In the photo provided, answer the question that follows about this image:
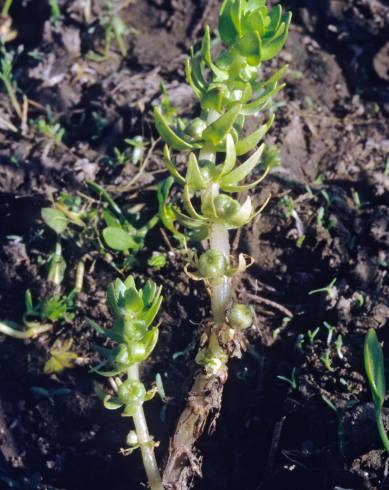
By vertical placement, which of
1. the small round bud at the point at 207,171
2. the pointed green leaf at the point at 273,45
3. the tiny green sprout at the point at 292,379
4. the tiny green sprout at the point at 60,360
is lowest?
the tiny green sprout at the point at 60,360

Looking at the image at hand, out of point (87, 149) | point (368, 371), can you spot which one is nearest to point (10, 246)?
point (87, 149)

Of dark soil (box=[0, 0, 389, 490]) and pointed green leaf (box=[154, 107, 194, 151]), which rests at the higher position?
pointed green leaf (box=[154, 107, 194, 151])

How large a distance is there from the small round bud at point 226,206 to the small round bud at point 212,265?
186 millimetres

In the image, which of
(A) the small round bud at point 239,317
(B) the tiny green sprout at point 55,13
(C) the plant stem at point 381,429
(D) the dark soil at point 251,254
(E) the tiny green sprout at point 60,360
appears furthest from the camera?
(B) the tiny green sprout at point 55,13

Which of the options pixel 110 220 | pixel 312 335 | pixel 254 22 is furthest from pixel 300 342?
pixel 254 22

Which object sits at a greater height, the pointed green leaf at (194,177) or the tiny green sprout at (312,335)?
the pointed green leaf at (194,177)

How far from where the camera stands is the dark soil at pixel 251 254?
2842mm

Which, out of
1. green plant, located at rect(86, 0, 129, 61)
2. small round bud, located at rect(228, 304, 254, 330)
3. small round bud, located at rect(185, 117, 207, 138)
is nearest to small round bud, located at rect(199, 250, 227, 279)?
small round bud, located at rect(228, 304, 254, 330)

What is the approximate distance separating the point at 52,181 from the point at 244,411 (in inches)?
73.1

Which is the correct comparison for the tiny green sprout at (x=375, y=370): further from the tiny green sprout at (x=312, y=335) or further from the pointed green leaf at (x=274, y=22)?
the pointed green leaf at (x=274, y=22)

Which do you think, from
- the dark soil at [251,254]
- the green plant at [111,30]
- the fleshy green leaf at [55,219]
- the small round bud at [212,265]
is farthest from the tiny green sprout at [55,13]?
the small round bud at [212,265]

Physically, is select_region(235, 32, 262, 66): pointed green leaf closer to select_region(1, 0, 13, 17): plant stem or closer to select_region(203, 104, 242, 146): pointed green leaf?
select_region(203, 104, 242, 146): pointed green leaf

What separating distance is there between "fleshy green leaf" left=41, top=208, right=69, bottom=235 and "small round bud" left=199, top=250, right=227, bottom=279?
3.72 ft

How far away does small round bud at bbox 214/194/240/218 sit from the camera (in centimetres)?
255
